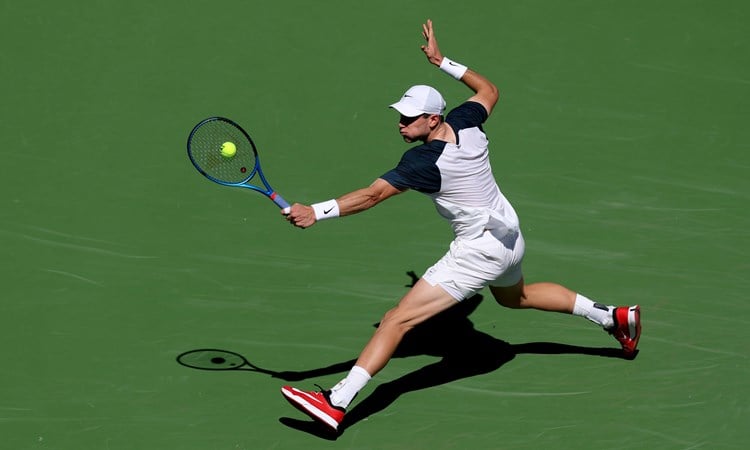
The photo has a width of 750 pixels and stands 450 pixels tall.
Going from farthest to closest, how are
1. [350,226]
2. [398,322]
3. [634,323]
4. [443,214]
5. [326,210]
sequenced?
[350,226], [634,323], [443,214], [398,322], [326,210]

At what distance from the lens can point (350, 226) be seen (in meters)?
10.6

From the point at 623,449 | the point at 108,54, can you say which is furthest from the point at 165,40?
the point at 623,449

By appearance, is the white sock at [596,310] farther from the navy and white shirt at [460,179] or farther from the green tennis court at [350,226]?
the navy and white shirt at [460,179]

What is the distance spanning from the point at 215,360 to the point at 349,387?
126cm

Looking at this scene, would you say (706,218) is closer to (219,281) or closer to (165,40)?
(219,281)

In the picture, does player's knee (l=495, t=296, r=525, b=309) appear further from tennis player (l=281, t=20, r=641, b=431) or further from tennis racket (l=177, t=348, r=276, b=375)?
tennis racket (l=177, t=348, r=276, b=375)

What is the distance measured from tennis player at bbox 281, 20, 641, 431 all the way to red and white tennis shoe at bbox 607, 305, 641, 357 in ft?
2.39

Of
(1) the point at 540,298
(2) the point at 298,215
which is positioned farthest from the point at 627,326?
(2) the point at 298,215

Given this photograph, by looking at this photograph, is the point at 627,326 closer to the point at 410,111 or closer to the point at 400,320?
the point at 400,320

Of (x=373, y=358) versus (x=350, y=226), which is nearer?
(x=373, y=358)

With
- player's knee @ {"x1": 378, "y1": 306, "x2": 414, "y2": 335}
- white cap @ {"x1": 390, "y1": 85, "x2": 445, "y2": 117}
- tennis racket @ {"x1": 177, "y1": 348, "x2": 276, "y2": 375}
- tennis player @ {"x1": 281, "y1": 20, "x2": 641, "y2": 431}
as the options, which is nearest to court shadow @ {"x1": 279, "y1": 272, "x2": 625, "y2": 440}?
tennis racket @ {"x1": 177, "y1": 348, "x2": 276, "y2": 375}

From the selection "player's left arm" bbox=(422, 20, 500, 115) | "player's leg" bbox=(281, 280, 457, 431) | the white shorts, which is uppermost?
"player's left arm" bbox=(422, 20, 500, 115)

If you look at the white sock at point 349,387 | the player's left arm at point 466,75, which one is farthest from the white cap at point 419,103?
the white sock at point 349,387

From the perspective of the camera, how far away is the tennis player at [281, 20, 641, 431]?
8039mm
